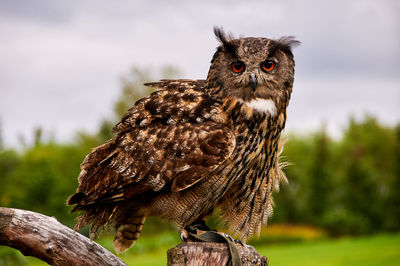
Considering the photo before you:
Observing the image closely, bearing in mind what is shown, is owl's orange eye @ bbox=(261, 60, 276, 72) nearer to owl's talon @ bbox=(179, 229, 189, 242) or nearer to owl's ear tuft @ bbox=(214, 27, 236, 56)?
owl's ear tuft @ bbox=(214, 27, 236, 56)

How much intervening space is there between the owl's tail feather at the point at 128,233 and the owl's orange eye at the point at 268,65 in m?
1.25

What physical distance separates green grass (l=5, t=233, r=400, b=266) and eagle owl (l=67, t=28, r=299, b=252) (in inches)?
336

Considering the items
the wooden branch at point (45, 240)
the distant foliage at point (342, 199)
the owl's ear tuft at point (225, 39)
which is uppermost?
the distant foliage at point (342, 199)

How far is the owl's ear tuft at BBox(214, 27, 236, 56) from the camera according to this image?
3.10 m

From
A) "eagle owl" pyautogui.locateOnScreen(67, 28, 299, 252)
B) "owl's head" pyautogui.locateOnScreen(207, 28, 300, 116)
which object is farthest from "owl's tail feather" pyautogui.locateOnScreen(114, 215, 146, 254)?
"owl's head" pyautogui.locateOnScreen(207, 28, 300, 116)

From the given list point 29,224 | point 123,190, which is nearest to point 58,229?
point 29,224

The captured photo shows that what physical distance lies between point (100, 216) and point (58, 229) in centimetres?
56

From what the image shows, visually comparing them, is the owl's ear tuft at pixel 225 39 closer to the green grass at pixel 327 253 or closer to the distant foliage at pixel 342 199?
the green grass at pixel 327 253

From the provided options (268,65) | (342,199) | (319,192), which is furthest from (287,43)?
(342,199)

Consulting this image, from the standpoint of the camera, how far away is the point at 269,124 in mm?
3070

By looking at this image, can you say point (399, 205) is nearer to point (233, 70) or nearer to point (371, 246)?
point (371, 246)

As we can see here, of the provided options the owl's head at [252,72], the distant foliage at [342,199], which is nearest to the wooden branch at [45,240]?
the owl's head at [252,72]

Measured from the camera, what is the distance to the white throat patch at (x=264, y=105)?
3.02 meters

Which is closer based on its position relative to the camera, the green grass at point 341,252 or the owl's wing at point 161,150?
the owl's wing at point 161,150
